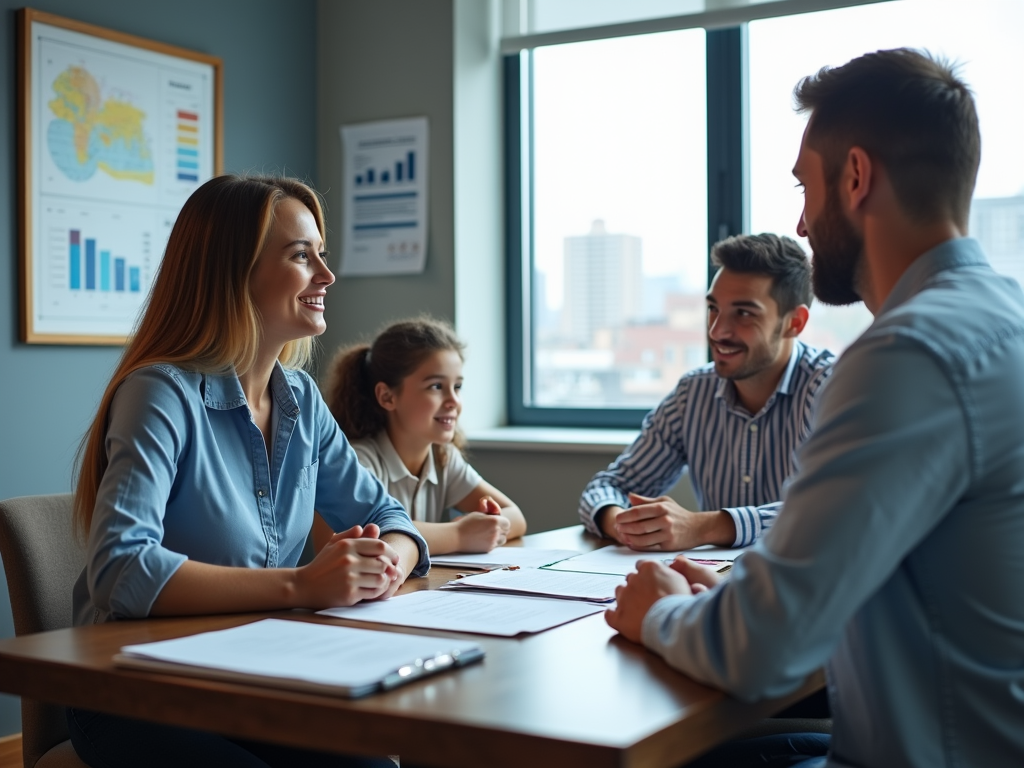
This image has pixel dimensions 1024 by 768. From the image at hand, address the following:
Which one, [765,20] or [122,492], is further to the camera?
[765,20]

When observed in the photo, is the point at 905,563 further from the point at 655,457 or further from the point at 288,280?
the point at 655,457

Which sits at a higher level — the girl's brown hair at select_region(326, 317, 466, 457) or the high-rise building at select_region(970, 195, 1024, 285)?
the high-rise building at select_region(970, 195, 1024, 285)

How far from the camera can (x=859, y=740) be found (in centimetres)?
111

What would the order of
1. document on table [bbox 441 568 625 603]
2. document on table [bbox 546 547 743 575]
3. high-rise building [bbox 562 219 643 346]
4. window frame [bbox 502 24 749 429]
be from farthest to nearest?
window frame [bbox 502 24 749 429] < high-rise building [bbox 562 219 643 346] < document on table [bbox 546 547 743 575] < document on table [bbox 441 568 625 603]

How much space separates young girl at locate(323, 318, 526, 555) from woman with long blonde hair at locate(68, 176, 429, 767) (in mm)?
556

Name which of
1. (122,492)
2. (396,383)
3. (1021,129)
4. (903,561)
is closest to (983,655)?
(903,561)

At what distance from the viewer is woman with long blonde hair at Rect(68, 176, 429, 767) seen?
1.43 meters

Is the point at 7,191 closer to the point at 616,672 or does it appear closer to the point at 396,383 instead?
the point at 396,383

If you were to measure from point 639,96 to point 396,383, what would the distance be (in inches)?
64.3

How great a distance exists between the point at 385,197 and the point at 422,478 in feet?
5.21

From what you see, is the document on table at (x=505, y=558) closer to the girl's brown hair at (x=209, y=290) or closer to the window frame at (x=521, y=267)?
the girl's brown hair at (x=209, y=290)

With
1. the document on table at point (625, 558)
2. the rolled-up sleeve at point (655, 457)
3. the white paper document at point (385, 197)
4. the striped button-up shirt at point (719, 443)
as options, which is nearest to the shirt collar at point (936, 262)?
the document on table at point (625, 558)

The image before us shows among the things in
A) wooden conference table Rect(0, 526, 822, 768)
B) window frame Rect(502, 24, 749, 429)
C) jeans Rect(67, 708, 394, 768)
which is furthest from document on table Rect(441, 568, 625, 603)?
window frame Rect(502, 24, 749, 429)

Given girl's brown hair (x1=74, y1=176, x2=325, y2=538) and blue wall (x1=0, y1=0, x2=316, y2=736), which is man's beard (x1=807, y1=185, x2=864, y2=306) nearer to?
girl's brown hair (x1=74, y1=176, x2=325, y2=538)
